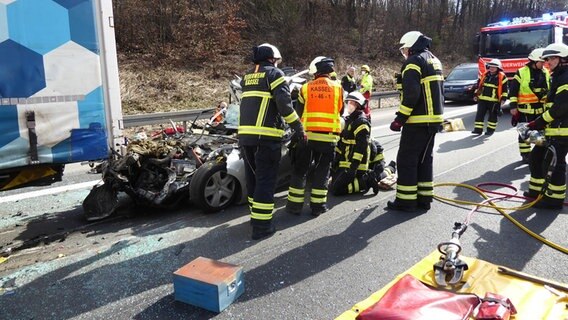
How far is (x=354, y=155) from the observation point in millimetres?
5418

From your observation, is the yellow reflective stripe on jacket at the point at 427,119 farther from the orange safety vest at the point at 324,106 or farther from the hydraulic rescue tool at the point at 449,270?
the hydraulic rescue tool at the point at 449,270

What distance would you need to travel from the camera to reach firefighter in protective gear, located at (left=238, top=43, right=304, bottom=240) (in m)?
4.34

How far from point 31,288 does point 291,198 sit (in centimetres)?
265

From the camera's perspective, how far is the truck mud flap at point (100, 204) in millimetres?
4852

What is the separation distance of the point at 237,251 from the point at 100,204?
5.80 feet

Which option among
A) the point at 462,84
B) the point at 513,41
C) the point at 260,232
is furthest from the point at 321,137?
the point at 462,84

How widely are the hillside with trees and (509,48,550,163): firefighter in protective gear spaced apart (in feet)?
27.9

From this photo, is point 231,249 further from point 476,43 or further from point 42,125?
point 476,43

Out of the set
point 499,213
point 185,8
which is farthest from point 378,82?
point 499,213

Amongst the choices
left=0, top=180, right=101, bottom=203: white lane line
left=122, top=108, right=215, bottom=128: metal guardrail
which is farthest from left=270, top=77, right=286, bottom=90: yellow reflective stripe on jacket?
left=122, top=108, right=215, bottom=128: metal guardrail

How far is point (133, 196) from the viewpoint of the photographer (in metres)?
4.94

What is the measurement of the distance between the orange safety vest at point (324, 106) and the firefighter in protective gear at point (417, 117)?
66cm

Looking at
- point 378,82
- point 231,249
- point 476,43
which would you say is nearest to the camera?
point 231,249

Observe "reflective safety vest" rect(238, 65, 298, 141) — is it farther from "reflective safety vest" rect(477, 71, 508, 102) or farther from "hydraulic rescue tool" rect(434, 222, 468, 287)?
"reflective safety vest" rect(477, 71, 508, 102)
